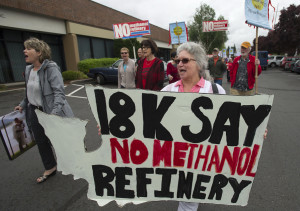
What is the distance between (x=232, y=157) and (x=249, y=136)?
0.20m

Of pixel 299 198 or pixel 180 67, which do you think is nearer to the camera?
pixel 180 67

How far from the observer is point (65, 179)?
2.69 m

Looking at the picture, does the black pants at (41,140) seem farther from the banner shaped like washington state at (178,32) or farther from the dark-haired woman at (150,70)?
the banner shaped like washington state at (178,32)

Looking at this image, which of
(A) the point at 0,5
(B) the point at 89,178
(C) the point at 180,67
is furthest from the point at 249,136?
(A) the point at 0,5

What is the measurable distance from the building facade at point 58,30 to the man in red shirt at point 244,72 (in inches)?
439

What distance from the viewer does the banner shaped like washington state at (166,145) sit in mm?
1385

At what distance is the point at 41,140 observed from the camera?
2516 millimetres

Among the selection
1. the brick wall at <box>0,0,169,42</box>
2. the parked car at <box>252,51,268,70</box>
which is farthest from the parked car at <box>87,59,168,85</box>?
the parked car at <box>252,51,268,70</box>

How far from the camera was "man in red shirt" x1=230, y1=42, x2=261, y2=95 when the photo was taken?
4.05 meters

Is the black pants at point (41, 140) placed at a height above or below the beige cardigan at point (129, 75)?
below

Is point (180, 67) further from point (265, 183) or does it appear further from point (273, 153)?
point (273, 153)

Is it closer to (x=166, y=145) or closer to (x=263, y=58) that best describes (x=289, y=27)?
(x=263, y=58)

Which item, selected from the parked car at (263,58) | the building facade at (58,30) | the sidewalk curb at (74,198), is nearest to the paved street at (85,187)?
the sidewalk curb at (74,198)

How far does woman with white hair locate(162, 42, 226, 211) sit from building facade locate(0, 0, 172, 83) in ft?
38.0
